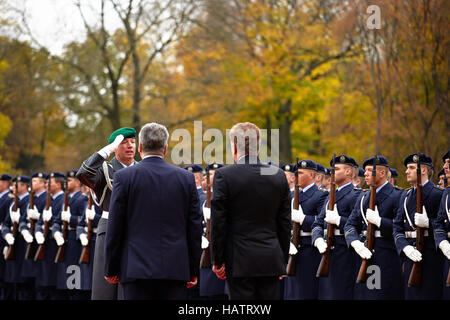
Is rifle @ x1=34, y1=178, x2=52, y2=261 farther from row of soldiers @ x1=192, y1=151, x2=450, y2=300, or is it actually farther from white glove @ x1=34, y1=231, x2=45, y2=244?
row of soldiers @ x1=192, y1=151, x2=450, y2=300

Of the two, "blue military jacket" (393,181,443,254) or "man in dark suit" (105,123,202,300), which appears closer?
"man in dark suit" (105,123,202,300)

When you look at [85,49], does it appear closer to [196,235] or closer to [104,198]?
[104,198]

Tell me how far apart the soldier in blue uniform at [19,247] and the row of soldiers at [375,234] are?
5.49 metres

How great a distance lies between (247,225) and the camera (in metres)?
5.50

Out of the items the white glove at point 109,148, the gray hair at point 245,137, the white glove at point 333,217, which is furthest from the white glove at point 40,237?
the gray hair at point 245,137

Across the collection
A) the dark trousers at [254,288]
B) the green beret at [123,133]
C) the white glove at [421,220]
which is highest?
the green beret at [123,133]

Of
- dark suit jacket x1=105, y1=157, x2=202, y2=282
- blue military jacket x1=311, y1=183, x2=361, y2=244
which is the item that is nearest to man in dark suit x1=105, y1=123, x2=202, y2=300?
dark suit jacket x1=105, y1=157, x2=202, y2=282

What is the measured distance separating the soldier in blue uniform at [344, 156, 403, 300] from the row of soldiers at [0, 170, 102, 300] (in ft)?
13.0

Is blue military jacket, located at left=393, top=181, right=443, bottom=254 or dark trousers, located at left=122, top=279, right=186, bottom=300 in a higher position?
blue military jacket, located at left=393, top=181, right=443, bottom=254

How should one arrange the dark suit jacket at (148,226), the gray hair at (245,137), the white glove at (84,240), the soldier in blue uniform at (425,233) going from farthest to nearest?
the white glove at (84,240) → the soldier in blue uniform at (425,233) → the gray hair at (245,137) → the dark suit jacket at (148,226)

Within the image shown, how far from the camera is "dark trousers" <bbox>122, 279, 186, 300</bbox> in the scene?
535 centimetres

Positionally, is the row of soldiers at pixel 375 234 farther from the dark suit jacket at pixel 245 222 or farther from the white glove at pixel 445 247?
the dark suit jacket at pixel 245 222

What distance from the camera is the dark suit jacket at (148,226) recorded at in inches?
208

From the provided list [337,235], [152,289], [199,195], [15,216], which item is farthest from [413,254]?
[15,216]
